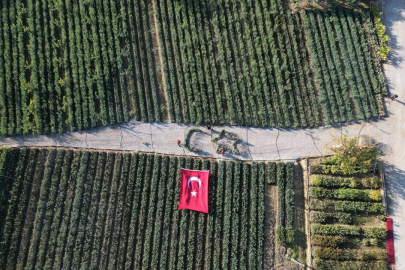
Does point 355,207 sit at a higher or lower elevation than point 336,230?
higher

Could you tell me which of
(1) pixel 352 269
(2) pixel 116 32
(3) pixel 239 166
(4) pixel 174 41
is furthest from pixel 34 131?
(1) pixel 352 269

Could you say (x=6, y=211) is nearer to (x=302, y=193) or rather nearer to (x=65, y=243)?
(x=65, y=243)

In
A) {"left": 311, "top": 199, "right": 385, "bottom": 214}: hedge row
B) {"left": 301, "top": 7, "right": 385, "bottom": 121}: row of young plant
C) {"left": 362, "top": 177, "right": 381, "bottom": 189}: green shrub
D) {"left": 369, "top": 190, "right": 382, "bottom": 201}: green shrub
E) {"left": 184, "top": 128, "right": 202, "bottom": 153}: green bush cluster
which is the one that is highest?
{"left": 301, "top": 7, "right": 385, "bottom": 121}: row of young plant

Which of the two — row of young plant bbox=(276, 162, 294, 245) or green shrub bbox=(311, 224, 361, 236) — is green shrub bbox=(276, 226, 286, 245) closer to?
row of young plant bbox=(276, 162, 294, 245)

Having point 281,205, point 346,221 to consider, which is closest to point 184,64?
point 281,205

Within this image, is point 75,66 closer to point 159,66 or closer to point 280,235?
point 159,66

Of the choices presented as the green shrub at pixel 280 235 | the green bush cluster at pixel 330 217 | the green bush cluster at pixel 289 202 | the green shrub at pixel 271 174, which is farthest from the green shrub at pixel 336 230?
the green shrub at pixel 271 174

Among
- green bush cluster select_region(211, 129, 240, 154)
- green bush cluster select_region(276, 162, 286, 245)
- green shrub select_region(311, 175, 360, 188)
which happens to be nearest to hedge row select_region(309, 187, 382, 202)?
green shrub select_region(311, 175, 360, 188)
